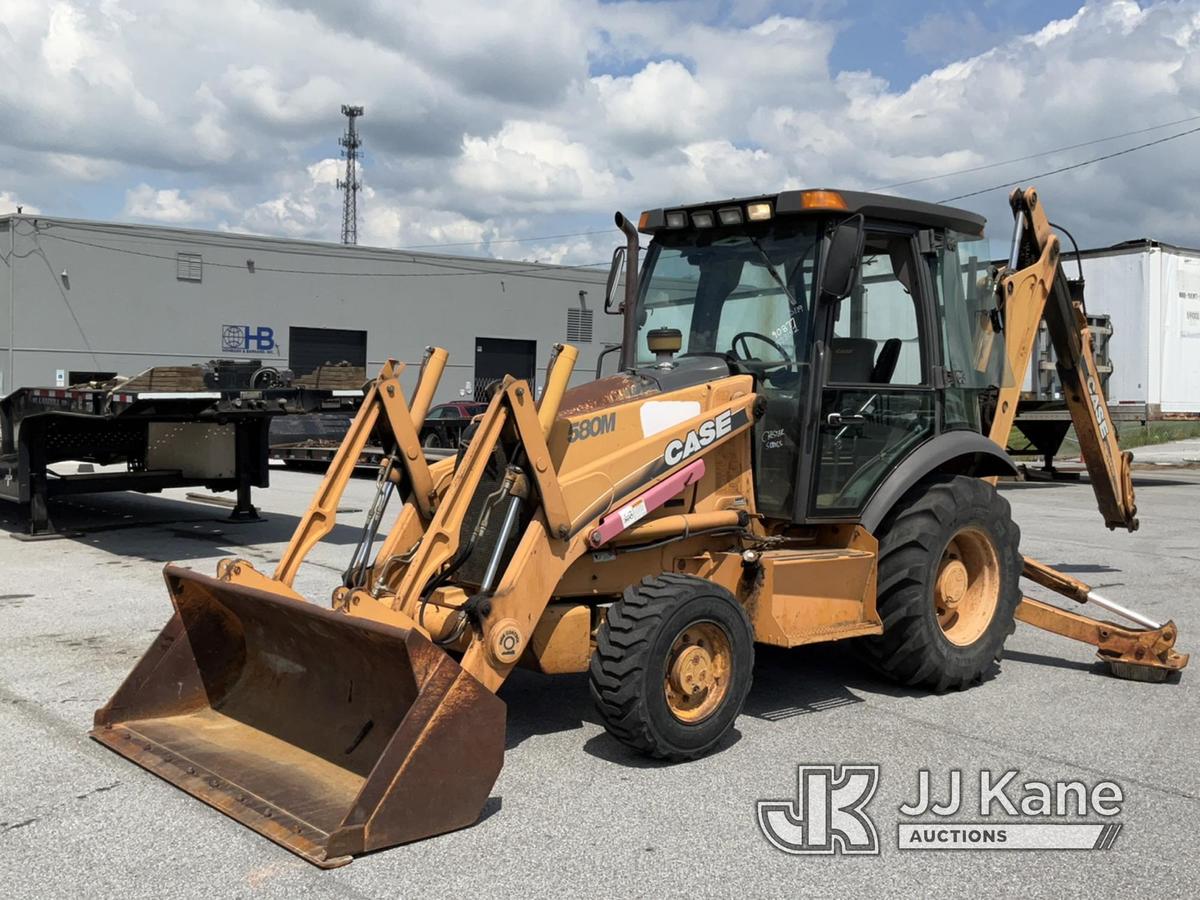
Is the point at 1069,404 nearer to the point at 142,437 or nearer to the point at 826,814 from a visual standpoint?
the point at 826,814

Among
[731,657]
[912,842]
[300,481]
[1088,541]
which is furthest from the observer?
[300,481]

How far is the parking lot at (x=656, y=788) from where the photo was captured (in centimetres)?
406

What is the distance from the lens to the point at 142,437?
13.4 m

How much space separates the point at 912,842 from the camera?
446 centimetres

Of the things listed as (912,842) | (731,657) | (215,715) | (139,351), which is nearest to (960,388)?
(731,657)

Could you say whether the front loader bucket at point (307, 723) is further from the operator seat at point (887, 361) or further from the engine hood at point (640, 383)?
the operator seat at point (887, 361)

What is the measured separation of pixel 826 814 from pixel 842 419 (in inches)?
86.1

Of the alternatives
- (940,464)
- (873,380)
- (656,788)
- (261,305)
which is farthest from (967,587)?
(261,305)

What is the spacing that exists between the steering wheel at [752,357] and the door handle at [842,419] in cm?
34

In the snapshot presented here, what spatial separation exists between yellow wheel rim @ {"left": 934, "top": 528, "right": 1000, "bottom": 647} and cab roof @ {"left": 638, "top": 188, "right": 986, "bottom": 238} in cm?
176

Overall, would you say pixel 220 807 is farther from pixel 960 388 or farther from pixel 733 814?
pixel 960 388

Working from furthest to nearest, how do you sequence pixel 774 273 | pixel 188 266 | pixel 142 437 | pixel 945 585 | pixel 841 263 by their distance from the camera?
pixel 188 266 → pixel 142 437 → pixel 945 585 → pixel 774 273 → pixel 841 263

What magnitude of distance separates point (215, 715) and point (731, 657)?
2.40 metres

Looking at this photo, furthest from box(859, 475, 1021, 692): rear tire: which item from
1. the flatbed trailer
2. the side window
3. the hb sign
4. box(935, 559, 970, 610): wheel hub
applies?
the hb sign
